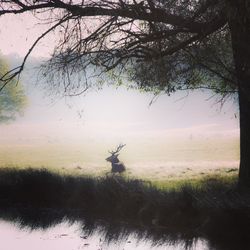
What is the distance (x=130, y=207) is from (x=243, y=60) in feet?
16.7

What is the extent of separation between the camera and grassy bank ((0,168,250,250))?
1134 cm

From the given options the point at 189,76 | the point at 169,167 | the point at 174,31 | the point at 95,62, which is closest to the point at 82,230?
the point at 95,62

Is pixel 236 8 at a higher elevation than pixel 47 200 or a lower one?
higher

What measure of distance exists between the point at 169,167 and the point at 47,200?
11868mm

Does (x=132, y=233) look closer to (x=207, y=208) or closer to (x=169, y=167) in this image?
(x=207, y=208)

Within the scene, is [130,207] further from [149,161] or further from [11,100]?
[11,100]

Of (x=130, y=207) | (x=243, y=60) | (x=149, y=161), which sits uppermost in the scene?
(x=243, y=60)

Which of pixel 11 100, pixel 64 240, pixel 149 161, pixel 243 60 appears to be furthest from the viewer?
pixel 11 100

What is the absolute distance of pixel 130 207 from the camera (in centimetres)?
1326

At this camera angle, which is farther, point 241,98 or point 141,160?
point 141,160

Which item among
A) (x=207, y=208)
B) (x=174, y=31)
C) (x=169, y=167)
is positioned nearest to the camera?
(x=207, y=208)

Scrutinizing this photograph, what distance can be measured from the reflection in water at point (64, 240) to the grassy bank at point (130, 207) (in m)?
0.41

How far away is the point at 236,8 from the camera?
11.2 metres

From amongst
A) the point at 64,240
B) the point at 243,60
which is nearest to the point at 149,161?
the point at 243,60
